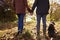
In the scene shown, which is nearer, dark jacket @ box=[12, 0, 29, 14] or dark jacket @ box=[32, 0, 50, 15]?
dark jacket @ box=[32, 0, 50, 15]

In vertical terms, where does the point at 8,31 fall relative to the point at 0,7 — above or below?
below

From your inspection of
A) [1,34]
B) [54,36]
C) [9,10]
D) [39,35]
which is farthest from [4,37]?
[9,10]

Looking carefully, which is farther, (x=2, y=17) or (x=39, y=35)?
(x=2, y=17)

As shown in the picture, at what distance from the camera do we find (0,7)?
11570 mm

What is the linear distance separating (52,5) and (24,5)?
3014 mm

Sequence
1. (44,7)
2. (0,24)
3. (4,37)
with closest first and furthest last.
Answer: (44,7) → (4,37) → (0,24)

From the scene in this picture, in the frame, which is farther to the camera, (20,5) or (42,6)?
(20,5)

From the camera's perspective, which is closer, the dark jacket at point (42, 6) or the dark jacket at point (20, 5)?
the dark jacket at point (42, 6)

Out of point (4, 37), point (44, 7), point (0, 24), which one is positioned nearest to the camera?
point (44, 7)

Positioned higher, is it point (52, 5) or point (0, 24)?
point (52, 5)

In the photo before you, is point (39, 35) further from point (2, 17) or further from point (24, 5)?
point (2, 17)

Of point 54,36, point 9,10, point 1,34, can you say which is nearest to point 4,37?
point 1,34

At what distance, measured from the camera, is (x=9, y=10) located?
11.5 meters

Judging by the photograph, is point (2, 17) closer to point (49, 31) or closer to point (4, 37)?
point (4, 37)
